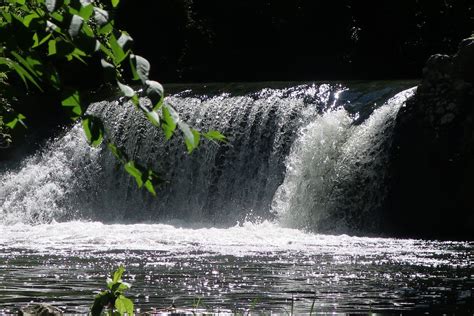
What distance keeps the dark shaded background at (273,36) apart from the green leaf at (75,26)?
2437 centimetres

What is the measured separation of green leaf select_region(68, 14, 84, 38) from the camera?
1.66 meters

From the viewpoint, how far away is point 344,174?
16.2m

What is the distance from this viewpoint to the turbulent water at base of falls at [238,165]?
642 inches

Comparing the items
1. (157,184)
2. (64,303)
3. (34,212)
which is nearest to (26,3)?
(157,184)

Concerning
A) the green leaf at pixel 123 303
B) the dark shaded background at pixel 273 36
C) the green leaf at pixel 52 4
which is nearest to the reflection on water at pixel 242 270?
the green leaf at pixel 123 303

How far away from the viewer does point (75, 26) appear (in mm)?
1656

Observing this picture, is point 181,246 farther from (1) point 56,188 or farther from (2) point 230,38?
(2) point 230,38

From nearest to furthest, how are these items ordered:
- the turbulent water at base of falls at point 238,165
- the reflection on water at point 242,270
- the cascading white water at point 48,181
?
the reflection on water at point 242,270 → the turbulent water at base of falls at point 238,165 → the cascading white water at point 48,181

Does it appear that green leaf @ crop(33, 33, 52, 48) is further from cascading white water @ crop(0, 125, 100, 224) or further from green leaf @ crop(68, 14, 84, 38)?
cascading white water @ crop(0, 125, 100, 224)

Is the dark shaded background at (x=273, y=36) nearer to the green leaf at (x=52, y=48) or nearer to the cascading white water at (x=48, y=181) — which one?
the cascading white water at (x=48, y=181)

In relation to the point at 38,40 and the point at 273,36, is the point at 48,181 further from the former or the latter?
the point at 38,40

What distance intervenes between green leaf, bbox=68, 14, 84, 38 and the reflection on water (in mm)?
3170

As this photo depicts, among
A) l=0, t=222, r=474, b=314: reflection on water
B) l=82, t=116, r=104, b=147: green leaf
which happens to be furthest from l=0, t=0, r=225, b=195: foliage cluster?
l=0, t=222, r=474, b=314: reflection on water

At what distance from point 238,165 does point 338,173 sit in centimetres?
245
